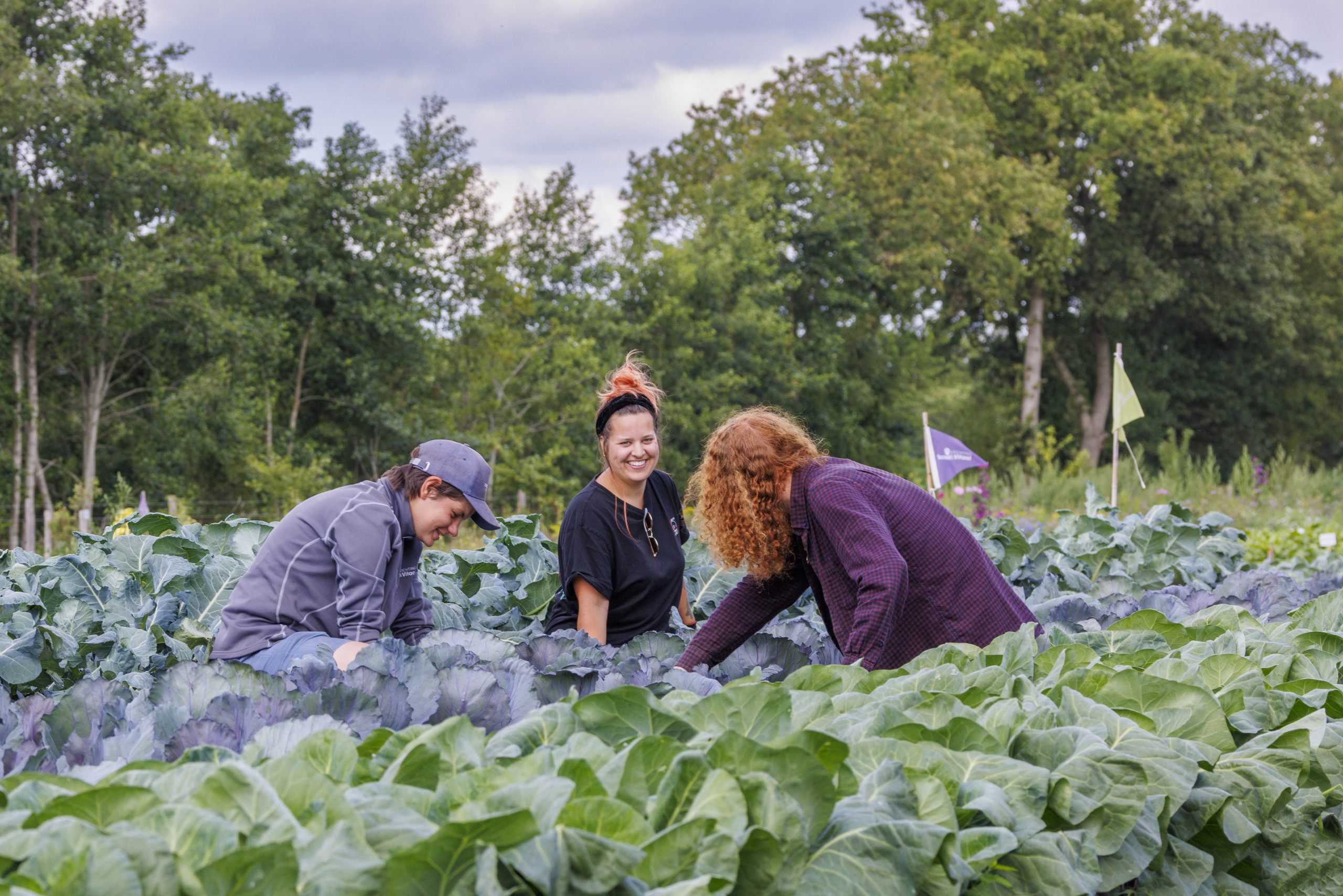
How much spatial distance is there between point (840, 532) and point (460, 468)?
1.15 metres

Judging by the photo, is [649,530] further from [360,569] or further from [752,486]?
[360,569]

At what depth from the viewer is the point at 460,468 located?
3473 millimetres

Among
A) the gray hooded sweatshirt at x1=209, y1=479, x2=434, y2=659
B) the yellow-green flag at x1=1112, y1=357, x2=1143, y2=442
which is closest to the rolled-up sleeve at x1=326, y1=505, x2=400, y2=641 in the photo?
the gray hooded sweatshirt at x1=209, y1=479, x2=434, y2=659

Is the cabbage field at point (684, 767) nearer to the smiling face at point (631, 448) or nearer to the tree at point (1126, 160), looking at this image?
the smiling face at point (631, 448)

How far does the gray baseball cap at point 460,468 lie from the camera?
3.46 meters

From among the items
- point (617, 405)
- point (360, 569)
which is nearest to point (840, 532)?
point (617, 405)

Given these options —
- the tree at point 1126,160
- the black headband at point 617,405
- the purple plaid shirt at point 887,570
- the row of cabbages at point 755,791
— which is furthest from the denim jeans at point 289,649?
the tree at point 1126,160

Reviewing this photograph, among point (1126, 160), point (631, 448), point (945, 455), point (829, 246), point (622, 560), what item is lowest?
point (945, 455)

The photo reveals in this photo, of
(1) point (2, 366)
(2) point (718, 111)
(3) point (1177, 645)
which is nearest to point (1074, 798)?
(3) point (1177, 645)

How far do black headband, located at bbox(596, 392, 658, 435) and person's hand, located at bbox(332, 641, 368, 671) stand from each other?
3.66 feet

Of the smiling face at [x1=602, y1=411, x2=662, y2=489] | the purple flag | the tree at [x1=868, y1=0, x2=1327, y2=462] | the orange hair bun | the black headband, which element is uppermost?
the tree at [x1=868, y1=0, x2=1327, y2=462]

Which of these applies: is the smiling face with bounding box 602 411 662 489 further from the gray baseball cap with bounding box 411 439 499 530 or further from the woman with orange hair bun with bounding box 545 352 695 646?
the gray baseball cap with bounding box 411 439 499 530

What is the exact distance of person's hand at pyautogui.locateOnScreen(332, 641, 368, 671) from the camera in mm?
3123

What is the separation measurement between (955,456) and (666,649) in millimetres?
5941
